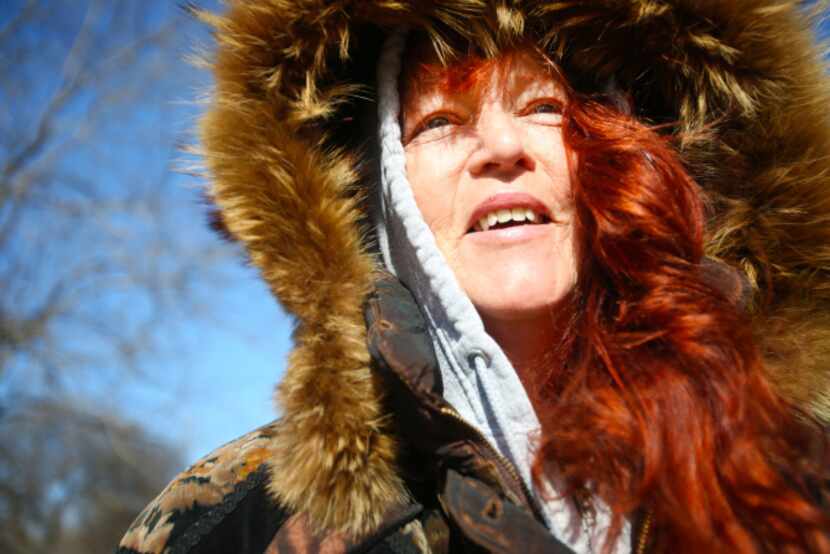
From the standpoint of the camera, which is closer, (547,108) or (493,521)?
(493,521)

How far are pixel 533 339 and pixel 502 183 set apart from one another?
0.35 meters

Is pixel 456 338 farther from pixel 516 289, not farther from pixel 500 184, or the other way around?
pixel 500 184

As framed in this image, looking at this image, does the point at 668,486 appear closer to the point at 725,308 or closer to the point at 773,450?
the point at 773,450

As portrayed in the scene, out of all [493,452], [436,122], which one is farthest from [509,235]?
[493,452]

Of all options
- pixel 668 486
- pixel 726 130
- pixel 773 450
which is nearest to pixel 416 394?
pixel 668 486

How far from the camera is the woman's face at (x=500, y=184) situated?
1.36 m

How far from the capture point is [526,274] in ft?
4.40

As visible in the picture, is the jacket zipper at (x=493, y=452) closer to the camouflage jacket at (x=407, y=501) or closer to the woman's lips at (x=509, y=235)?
the camouflage jacket at (x=407, y=501)

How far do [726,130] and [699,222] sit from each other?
36 centimetres

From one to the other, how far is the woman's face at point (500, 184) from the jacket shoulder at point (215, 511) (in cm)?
61

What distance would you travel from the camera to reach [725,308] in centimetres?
129

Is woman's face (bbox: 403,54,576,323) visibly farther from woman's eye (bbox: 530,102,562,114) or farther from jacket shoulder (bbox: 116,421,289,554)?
jacket shoulder (bbox: 116,421,289,554)

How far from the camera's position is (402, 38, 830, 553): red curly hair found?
41.4 inches

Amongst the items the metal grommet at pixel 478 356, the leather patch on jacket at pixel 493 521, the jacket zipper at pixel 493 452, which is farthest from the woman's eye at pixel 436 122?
the leather patch on jacket at pixel 493 521
